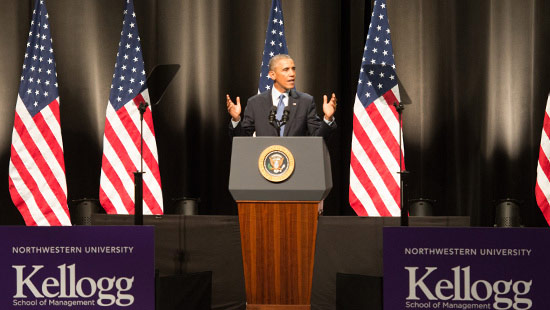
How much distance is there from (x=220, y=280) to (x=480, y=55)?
3850 millimetres

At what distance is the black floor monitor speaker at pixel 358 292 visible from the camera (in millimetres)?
3977

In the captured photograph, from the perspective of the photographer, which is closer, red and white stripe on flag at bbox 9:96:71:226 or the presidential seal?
the presidential seal

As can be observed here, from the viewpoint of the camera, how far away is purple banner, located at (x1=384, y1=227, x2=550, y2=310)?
2879mm

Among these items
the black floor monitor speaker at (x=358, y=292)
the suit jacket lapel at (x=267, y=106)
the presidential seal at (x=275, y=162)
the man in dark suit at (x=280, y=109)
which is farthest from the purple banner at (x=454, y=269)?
the suit jacket lapel at (x=267, y=106)

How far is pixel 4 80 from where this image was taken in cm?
728

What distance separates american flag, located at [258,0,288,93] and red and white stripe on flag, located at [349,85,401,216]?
37.8 inches

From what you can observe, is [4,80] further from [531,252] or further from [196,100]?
[531,252]

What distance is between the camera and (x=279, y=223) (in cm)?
401

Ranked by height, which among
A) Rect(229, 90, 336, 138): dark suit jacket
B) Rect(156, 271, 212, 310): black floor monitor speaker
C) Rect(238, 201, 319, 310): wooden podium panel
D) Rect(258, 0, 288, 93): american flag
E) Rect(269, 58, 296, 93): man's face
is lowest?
Rect(156, 271, 212, 310): black floor monitor speaker

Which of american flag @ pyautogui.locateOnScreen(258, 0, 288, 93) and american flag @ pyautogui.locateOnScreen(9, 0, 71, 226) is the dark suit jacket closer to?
american flag @ pyautogui.locateOnScreen(258, 0, 288, 93)

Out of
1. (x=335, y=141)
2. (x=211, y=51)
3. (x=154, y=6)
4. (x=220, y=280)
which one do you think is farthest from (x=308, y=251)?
(x=154, y=6)

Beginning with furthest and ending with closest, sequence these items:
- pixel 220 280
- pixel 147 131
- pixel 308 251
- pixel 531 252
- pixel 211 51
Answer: pixel 211 51 → pixel 147 131 → pixel 220 280 → pixel 308 251 → pixel 531 252

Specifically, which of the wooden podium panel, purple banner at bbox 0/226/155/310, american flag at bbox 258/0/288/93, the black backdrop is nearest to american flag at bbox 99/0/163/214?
the black backdrop

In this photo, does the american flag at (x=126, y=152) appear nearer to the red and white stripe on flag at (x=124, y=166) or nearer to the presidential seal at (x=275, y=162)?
the red and white stripe on flag at (x=124, y=166)
